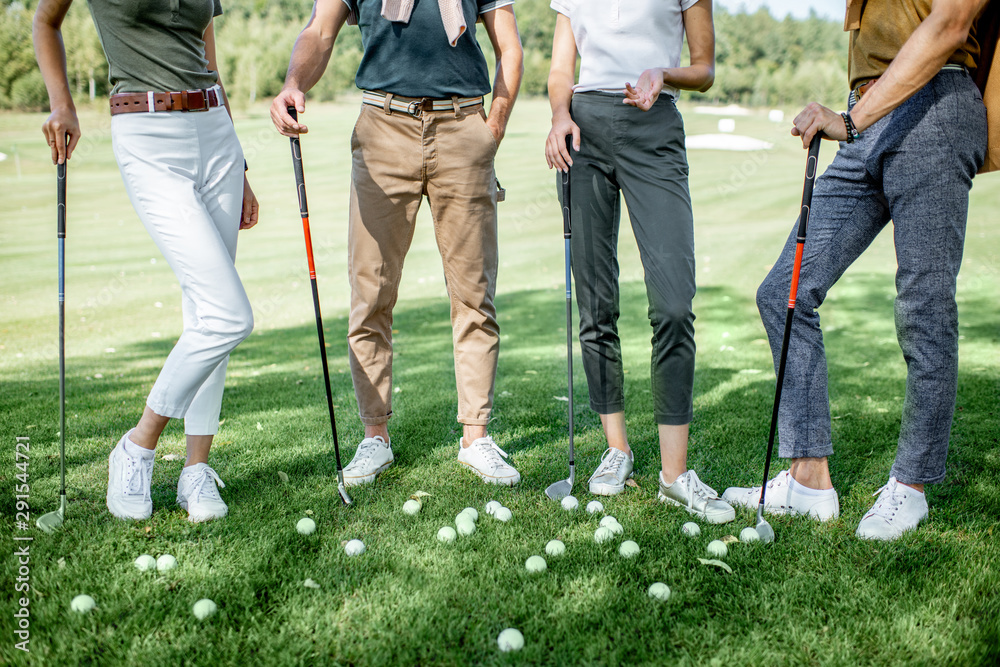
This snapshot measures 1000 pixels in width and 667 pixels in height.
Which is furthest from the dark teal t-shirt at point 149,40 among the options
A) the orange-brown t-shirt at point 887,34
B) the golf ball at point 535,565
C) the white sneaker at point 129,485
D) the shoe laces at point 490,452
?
the orange-brown t-shirt at point 887,34

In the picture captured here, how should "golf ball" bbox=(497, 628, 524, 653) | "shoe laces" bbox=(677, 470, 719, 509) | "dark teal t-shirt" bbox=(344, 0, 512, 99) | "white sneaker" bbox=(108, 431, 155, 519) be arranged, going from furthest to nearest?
"dark teal t-shirt" bbox=(344, 0, 512, 99), "shoe laces" bbox=(677, 470, 719, 509), "white sneaker" bbox=(108, 431, 155, 519), "golf ball" bbox=(497, 628, 524, 653)

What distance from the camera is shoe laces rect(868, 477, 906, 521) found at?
2678 millimetres

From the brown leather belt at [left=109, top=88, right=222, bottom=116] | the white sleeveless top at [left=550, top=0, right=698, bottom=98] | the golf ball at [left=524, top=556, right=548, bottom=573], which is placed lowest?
the golf ball at [left=524, top=556, right=548, bottom=573]

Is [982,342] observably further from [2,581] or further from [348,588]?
[2,581]

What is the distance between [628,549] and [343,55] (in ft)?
130

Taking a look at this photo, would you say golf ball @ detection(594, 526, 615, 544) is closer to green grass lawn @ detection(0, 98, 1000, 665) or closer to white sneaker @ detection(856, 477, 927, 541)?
green grass lawn @ detection(0, 98, 1000, 665)

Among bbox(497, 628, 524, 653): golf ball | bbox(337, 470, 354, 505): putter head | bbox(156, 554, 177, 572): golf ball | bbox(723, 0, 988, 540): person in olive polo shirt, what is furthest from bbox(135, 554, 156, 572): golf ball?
bbox(723, 0, 988, 540): person in olive polo shirt

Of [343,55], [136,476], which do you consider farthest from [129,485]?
[343,55]

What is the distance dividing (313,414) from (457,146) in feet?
6.45

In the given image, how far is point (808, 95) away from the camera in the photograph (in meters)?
32.6

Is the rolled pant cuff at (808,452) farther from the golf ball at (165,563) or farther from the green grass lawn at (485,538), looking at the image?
the golf ball at (165,563)

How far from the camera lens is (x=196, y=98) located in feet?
8.94

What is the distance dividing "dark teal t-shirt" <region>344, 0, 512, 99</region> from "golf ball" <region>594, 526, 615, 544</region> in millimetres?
1896

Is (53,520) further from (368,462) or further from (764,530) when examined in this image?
(764,530)
